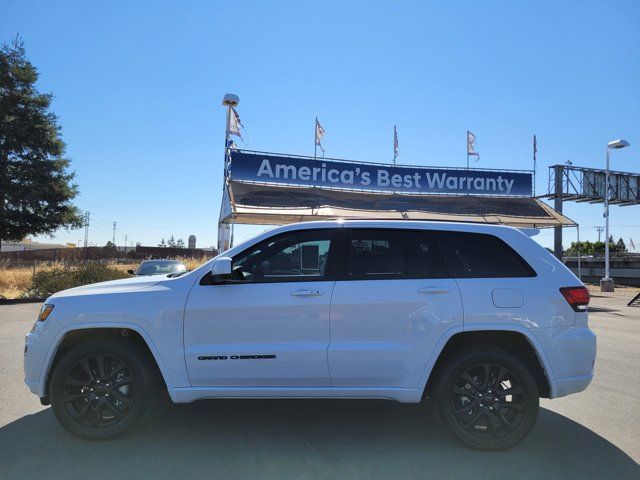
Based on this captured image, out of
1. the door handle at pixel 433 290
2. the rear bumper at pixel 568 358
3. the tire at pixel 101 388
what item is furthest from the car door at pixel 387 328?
the tire at pixel 101 388

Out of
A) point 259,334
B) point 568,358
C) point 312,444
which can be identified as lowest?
point 312,444

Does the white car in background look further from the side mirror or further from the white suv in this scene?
the side mirror

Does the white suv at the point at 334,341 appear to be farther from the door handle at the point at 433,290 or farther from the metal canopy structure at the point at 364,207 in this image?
the metal canopy structure at the point at 364,207

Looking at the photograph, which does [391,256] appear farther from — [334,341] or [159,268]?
[159,268]

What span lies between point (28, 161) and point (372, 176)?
15709mm

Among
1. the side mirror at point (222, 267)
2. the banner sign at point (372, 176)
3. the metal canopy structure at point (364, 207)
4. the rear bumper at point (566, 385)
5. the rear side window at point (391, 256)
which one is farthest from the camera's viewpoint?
the banner sign at point (372, 176)

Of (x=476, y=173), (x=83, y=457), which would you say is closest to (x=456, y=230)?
(x=83, y=457)

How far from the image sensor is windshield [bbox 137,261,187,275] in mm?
13945

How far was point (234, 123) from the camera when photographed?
18.0 m

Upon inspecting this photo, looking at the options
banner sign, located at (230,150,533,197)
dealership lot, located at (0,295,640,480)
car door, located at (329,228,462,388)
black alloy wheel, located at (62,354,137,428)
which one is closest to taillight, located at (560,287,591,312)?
car door, located at (329,228,462,388)

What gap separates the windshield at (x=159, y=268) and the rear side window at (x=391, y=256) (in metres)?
10.4

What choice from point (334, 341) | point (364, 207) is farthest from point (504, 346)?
point (364, 207)

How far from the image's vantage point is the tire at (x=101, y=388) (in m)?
4.25

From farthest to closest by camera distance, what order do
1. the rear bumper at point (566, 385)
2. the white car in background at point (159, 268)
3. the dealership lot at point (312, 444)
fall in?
the white car in background at point (159, 268)
the rear bumper at point (566, 385)
the dealership lot at point (312, 444)
